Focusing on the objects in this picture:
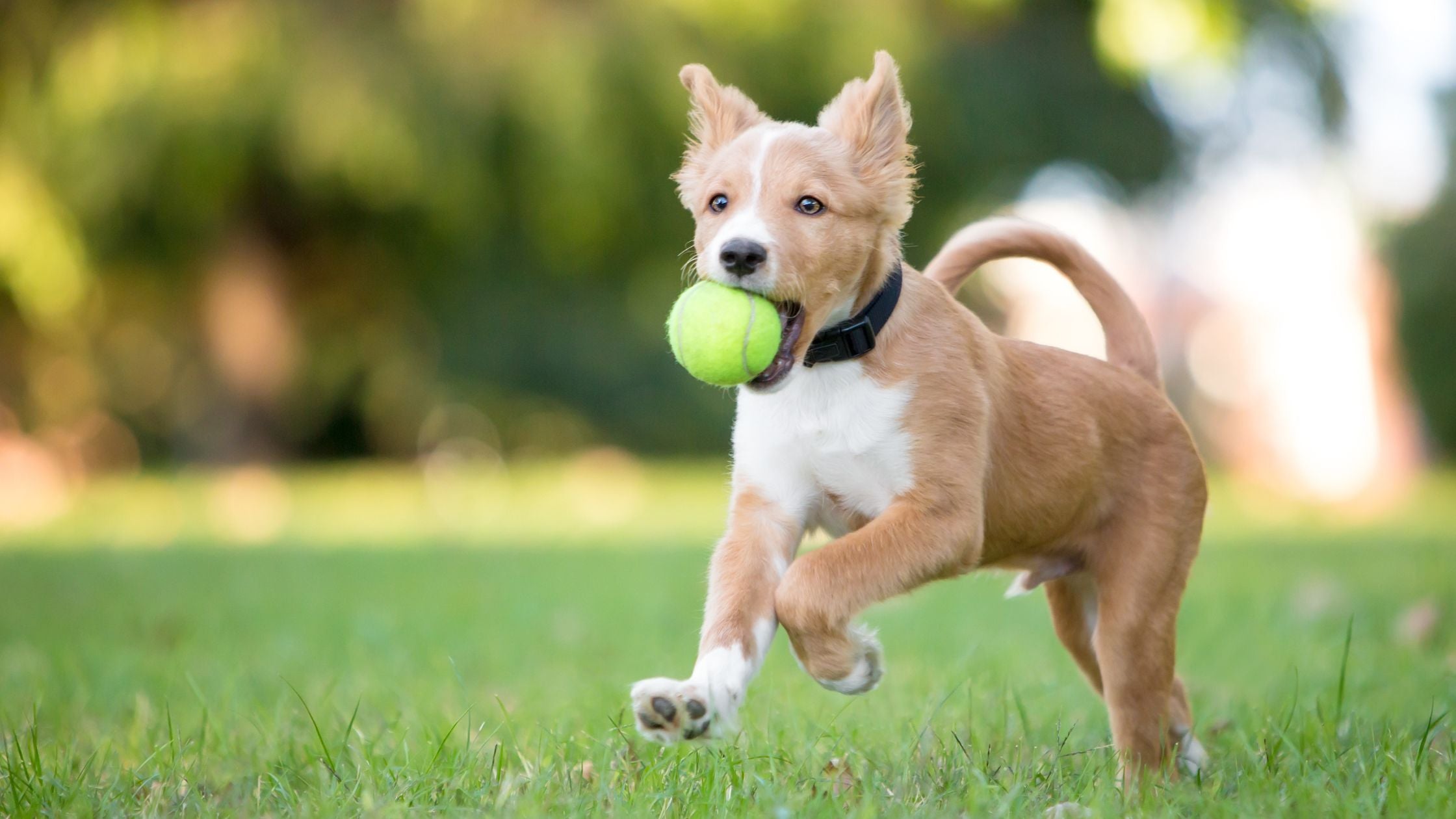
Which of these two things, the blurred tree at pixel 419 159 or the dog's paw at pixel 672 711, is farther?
the blurred tree at pixel 419 159

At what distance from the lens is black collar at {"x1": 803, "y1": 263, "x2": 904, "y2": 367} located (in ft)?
9.83

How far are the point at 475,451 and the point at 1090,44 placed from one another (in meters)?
9.34

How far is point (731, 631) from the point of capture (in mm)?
2770

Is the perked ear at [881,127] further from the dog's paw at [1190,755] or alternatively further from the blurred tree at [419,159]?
the blurred tree at [419,159]

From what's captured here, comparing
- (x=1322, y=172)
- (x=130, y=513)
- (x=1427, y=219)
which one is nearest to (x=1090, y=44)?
(x=1322, y=172)

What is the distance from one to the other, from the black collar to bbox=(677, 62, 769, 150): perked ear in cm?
61

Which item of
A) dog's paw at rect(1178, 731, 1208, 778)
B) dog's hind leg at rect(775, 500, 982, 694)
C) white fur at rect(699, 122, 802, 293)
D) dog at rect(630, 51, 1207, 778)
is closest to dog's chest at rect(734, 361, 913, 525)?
dog at rect(630, 51, 1207, 778)

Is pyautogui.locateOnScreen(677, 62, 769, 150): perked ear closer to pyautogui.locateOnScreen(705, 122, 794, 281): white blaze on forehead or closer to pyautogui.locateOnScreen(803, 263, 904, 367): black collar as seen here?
pyautogui.locateOnScreen(705, 122, 794, 281): white blaze on forehead

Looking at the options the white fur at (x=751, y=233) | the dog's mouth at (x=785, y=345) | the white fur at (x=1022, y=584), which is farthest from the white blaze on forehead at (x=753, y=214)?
the white fur at (x=1022, y=584)

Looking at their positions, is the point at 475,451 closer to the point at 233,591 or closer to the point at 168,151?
the point at 168,151

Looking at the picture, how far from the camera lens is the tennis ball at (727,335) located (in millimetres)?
2795

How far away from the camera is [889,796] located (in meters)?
2.70

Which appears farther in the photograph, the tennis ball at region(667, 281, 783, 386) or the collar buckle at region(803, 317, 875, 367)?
the collar buckle at region(803, 317, 875, 367)

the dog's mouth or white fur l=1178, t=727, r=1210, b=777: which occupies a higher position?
the dog's mouth
